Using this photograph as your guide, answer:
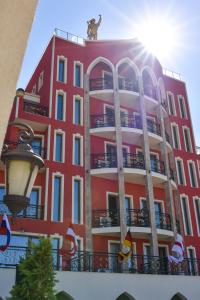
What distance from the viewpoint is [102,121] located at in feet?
74.4

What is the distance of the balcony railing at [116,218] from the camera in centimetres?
1936

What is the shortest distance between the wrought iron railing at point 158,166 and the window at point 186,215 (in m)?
2.68

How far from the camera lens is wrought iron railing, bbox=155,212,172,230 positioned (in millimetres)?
21144

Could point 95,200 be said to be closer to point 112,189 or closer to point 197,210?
point 112,189

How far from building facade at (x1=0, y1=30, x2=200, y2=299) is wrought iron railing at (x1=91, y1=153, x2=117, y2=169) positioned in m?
0.07

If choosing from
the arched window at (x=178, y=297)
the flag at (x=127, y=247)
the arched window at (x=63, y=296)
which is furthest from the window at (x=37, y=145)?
the arched window at (x=178, y=297)

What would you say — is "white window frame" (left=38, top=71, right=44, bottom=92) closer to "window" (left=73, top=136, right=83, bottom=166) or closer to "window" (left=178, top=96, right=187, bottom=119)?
"window" (left=73, top=136, right=83, bottom=166)

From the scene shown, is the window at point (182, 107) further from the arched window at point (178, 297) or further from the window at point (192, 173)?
the arched window at point (178, 297)

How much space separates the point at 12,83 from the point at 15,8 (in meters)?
0.41

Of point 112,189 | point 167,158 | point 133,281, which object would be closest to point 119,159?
point 112,189

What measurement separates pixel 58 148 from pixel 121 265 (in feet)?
25.2

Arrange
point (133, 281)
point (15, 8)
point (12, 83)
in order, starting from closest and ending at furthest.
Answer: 1. point (15, 8)
2. point (12, 83)
3. point (133, 281)

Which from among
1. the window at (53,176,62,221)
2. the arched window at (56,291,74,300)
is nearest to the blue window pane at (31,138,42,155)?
the window at (53,176,62,221)

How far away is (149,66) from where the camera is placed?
85.7 feet
